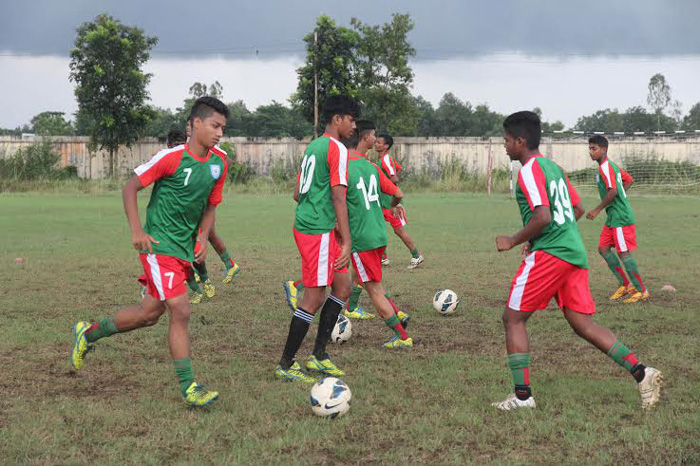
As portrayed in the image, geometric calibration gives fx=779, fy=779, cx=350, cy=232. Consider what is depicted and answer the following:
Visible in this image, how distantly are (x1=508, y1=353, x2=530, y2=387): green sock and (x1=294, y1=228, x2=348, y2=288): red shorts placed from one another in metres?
1.51

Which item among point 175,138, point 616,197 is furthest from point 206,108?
point 616,197

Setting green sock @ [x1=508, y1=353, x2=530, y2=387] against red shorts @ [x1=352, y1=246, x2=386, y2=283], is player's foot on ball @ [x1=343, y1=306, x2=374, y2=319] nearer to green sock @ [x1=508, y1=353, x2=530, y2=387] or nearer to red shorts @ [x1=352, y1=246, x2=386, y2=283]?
red shorts @ [x1=352, y1=246, x2=386, y2=283]

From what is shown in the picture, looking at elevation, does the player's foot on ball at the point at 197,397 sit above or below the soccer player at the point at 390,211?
below

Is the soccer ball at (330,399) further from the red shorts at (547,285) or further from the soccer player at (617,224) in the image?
the soccer player at (617,224)

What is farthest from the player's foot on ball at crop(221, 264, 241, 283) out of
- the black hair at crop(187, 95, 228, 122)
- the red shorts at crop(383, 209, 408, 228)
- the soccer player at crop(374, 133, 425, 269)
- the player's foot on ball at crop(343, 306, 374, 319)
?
the black hair at crop(187, 95, 228, 122)

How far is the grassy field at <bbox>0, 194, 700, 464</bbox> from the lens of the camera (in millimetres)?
4305

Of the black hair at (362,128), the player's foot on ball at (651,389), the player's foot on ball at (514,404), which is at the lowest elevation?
the player's foot on ball at (514,404)

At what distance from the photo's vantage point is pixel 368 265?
6.89 metres

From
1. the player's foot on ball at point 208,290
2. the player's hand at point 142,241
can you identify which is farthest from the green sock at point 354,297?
the player's hand at point 142,241

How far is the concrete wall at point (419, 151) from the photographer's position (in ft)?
128

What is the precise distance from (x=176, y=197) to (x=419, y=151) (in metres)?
35.1

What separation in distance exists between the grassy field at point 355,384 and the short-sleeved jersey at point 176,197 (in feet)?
3.48

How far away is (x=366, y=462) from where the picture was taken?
4121 millimetres

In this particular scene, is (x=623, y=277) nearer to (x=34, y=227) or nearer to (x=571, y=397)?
(x=571, y=397)
